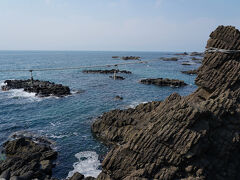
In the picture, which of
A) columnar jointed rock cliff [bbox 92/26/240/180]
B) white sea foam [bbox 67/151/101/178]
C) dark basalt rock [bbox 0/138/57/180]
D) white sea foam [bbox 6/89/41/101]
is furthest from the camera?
white sea foam [bbox 6/89/41/101]

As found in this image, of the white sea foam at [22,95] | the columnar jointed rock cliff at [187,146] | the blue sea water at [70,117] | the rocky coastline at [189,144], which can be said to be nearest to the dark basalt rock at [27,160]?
the rocky coastline at [189,144]

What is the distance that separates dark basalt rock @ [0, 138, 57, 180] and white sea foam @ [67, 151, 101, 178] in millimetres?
3099

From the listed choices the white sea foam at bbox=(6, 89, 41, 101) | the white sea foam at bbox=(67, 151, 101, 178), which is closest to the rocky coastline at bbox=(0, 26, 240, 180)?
the white sea foam at bbox=(67, 151, 101, 178)

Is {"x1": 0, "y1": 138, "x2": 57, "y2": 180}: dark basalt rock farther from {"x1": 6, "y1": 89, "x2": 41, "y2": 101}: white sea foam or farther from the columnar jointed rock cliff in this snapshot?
{"x1": 6, "y1": 89, "x2": 41, "y2": 101}: white sea foam

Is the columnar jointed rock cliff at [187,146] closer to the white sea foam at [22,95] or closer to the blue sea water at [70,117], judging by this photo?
the blue sea water at [70,117]

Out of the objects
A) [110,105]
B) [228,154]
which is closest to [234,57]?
[228,154]

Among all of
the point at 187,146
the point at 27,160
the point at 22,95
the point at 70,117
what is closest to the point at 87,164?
the point at 27,160

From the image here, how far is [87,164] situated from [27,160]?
7613 millimetres

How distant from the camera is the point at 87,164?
76.0ft

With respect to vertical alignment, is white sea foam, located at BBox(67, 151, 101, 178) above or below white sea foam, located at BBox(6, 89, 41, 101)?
below

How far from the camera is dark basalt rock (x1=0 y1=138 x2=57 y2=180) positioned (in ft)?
65.6

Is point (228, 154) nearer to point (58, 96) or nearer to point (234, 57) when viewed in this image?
point (234, 57)

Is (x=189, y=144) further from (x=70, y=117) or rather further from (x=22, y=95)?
(x=22, y=95)

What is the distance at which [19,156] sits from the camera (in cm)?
2289
